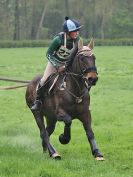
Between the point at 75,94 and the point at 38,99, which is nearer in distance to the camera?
the point at 75,94

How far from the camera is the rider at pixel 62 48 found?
982cm

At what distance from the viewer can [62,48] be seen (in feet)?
33.1

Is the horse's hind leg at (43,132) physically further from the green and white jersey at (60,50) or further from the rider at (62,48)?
the green and white jersey at (60,50)

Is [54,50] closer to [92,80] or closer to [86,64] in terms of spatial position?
[86,64]

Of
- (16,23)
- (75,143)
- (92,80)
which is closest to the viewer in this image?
(92,80)

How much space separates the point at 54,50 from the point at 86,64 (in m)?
1.05

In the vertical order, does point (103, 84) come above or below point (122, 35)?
above

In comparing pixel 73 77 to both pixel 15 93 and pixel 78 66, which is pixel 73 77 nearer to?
pixel 78 66

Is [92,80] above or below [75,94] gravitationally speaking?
above

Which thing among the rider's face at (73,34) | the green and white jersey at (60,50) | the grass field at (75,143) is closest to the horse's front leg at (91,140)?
the grass field at (75,143)

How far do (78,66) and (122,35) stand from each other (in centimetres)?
11306

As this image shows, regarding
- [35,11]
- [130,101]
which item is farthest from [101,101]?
[35,11]

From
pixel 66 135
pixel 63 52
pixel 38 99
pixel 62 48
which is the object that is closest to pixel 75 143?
pixel 38 99

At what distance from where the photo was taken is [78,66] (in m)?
9.68
